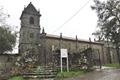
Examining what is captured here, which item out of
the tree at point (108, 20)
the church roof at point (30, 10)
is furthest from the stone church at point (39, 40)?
the tree at point (108, 20)

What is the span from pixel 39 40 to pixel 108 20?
11866mm

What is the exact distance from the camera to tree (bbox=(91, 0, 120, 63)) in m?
29.8

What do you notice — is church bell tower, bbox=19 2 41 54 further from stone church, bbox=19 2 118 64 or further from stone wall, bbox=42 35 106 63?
stone wall, bbox=42 35 106 63

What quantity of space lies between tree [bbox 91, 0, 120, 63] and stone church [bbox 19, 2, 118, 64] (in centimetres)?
359

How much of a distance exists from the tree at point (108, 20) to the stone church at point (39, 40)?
3.59 meters

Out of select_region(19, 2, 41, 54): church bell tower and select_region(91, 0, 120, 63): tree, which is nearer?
select_region(91, 0, 120, 63): tree

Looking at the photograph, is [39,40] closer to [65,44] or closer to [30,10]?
[65,44]

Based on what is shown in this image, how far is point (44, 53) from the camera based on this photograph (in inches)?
1115

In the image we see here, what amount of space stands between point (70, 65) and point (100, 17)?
1546cm

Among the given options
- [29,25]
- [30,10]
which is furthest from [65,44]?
[30,10]

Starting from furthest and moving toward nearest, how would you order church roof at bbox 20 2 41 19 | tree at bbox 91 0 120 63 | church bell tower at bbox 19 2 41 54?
church roof at bbox 20 2 41 19
church bell tower at bbox 19 2 41 54
tree at bbox 91 0 120 63

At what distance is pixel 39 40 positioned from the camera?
31.8m

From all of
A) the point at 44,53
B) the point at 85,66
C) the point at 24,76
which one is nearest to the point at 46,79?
the point at 24,76

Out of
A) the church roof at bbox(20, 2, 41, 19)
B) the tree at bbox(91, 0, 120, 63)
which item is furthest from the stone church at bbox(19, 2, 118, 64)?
the tree at bbox(91, 0, 120, 63)
